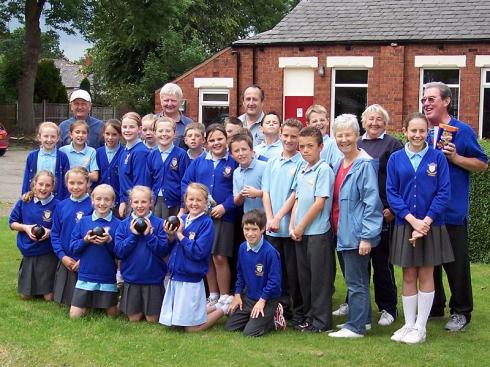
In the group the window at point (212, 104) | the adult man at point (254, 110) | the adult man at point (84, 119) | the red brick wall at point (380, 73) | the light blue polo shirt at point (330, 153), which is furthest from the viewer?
the window at point (212, 104)

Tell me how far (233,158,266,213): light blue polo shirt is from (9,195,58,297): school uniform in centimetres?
188

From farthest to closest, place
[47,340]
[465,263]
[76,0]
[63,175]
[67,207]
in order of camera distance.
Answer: [76,0]
[63,175]
[67,207]
[465,263]
[47,340]

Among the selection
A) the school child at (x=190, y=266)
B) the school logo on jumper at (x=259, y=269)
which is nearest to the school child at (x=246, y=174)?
the school child at (x=190, y=266)

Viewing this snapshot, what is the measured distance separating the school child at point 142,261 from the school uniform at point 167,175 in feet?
2.40

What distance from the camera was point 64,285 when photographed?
7242 millimetres

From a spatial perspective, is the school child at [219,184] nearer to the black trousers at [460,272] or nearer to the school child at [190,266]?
the school child at [190,266]

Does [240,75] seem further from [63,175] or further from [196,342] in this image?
[196,342]

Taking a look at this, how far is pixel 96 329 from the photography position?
639 centimetres

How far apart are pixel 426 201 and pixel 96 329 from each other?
2974 mm

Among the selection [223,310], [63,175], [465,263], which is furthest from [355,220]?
[63,175]

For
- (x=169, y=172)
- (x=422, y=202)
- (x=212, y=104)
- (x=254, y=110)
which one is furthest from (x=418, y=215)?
(x=212, y=104)

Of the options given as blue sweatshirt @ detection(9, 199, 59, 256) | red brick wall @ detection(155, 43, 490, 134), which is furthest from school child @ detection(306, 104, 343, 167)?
red brick wall @ detection(155, 43, 490, 134)

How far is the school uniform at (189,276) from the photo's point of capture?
6.44m

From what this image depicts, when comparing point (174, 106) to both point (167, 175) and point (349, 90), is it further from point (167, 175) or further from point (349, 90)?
point (349, 90)
